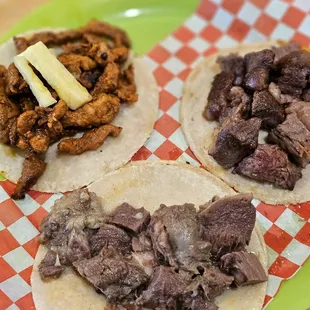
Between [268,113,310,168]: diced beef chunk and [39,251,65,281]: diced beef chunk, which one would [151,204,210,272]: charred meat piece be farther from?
[268,113,310,168]: diced beef chunk

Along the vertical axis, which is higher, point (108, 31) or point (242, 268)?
point (108, 31)

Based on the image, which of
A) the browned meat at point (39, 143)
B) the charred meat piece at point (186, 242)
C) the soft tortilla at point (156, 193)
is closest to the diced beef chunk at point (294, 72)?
the soft tortilla at point (156, 193)

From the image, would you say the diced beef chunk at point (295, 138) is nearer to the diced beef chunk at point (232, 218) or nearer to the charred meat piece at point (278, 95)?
the charred meat piece at point (278, 95)

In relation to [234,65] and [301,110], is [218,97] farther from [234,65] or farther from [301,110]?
[301,110]

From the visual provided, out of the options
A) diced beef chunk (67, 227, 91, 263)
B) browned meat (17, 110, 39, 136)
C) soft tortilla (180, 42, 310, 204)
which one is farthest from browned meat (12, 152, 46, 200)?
soft tortilla (180, 42, 310, 204)

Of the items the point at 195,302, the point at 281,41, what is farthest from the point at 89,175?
the point at 281,41

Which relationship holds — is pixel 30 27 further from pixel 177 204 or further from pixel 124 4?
pixel 177 204

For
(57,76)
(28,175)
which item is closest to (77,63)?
(57,76)
